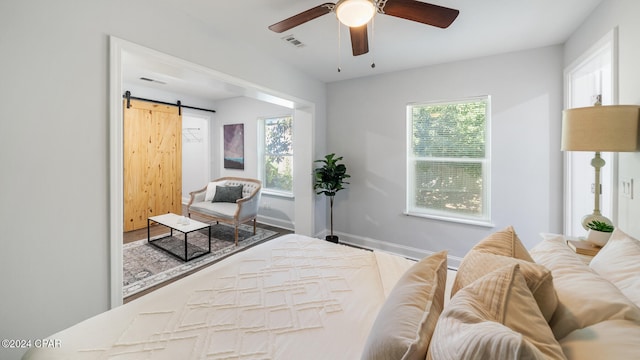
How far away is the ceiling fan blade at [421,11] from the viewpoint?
1.56 meters

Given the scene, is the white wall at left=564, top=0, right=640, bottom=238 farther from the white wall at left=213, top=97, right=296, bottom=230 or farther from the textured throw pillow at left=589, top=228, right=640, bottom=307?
the white wall at left=213, top=97, right=296, bottom=230

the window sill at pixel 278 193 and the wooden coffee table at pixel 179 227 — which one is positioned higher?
the window sill at pixel 278 193

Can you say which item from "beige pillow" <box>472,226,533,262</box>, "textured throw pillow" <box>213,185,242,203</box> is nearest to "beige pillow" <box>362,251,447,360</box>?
"beige pillow" <box>472,226,533,262</box>

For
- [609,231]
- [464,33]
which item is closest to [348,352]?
[609,231]

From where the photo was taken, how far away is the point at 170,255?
3.44 meters

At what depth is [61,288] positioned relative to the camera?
1.64 m

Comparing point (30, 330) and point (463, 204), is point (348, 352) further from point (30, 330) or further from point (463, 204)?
point (463, 204)

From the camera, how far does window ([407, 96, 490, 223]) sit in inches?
124

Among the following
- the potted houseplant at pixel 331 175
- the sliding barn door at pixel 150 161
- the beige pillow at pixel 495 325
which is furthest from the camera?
the sliding barn door at pixel 150 161

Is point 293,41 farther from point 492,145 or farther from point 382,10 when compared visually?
point 492,145

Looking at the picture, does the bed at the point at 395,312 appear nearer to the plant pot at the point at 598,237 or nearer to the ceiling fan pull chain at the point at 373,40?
the plant pot at the point at 598,237

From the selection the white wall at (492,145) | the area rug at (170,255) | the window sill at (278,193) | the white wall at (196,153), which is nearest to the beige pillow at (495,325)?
the white wall at (492,145)

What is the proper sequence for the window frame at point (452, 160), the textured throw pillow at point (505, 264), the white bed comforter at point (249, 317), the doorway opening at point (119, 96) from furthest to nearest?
the window frame at point (452, 160), the doorway opening at point (119, 96), the white bed comforter at point (249, 317), the textured throw pillow at point (505, 264)

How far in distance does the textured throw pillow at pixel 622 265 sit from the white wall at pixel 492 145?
76.8 inches
